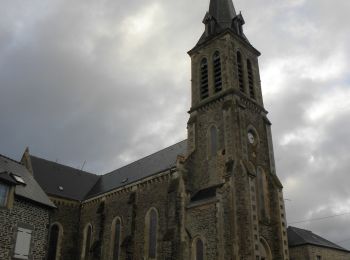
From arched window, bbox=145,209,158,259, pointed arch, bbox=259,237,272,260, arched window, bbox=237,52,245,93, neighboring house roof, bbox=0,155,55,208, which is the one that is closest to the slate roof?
arched window, bbox=145,209,158,259

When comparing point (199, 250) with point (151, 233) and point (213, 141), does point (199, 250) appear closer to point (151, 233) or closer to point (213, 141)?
point (151, 233)

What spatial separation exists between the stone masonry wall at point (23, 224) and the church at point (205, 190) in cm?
64

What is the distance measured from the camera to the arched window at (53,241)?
3335cm

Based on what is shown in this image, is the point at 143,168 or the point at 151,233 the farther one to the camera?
the point at 143,168

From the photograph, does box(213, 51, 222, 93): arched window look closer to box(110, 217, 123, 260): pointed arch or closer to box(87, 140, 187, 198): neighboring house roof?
box(87, 140, 187, 198): neighboring house roof

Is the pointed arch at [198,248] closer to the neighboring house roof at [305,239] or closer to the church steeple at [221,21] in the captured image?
the neighboring house roof at [305,239]

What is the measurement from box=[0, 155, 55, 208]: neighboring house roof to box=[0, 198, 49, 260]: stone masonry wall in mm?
364

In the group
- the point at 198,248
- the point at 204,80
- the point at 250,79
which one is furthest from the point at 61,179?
the point at 250,79

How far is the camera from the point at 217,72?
1229 inches

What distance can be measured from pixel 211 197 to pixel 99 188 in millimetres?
16749

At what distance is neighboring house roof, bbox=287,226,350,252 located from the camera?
29828 mm

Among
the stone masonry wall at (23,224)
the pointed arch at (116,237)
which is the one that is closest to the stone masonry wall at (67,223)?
the pointed arch at (116,237)

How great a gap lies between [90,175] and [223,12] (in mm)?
21473

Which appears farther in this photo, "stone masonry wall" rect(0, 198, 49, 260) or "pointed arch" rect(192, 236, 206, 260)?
"pointed arch" rect(192, 236, 206, 260)
